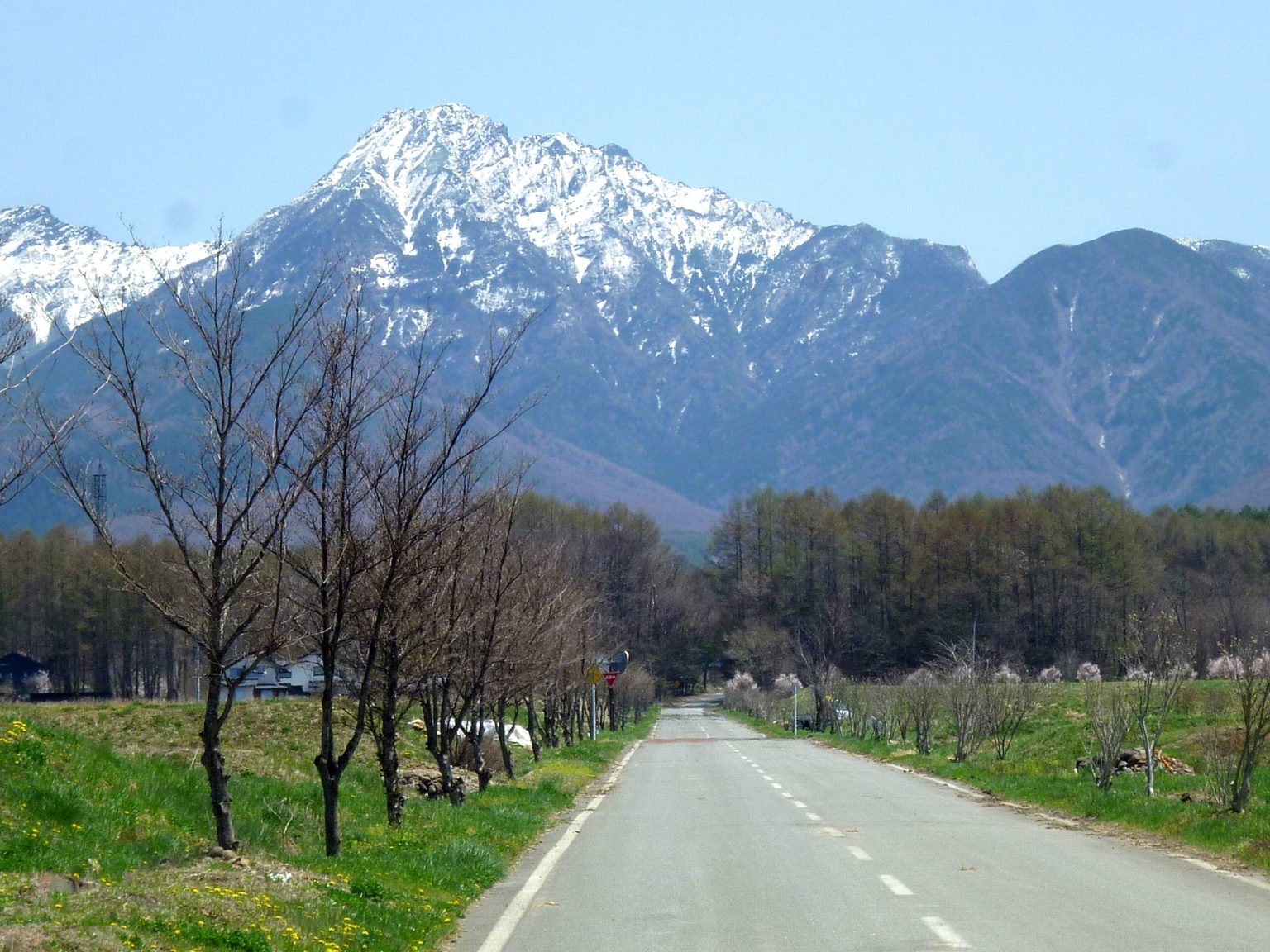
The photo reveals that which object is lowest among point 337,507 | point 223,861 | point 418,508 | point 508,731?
point 508,731

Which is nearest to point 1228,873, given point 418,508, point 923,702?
point 418,508

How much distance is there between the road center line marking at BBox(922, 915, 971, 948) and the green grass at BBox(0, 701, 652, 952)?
3.72m

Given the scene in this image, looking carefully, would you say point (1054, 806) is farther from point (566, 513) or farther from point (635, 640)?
point (566, 513)

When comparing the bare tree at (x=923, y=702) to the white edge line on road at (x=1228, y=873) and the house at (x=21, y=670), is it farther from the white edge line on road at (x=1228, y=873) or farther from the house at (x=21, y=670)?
the house at (x=21, y=670)

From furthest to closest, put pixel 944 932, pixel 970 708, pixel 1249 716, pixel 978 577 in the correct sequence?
pixel 978 577 < pixel 970 708 < pixel 1249 716 < pixel 944 932

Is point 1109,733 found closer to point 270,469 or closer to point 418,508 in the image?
point 418,508

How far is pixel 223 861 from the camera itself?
11352 millimetres

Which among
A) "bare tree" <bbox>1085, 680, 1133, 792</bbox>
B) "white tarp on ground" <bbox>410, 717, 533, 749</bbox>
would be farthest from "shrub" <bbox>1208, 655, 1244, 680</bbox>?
"white tarp on ground" <bbox>410, 717, 533, 749</bbox>

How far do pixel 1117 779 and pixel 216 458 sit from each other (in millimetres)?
16859

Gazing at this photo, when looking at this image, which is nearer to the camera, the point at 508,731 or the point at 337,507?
the point at 337,507

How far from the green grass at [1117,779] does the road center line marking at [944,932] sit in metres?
4.82

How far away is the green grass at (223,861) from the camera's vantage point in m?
8.25

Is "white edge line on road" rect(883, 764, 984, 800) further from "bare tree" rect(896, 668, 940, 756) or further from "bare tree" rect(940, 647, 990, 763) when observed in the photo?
"bare tree" rect(896, 668, 940, 756)

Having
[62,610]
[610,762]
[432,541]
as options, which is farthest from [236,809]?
[62,610]
